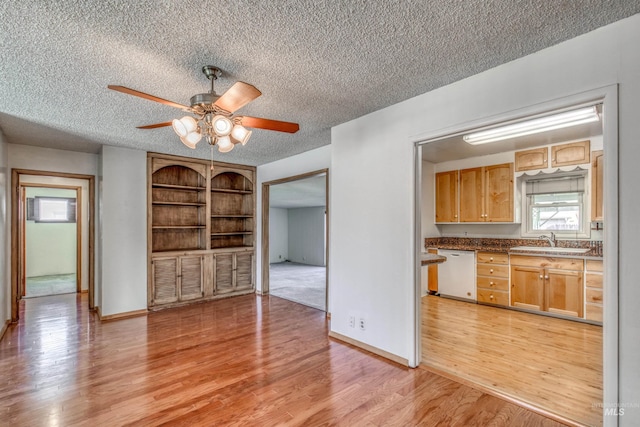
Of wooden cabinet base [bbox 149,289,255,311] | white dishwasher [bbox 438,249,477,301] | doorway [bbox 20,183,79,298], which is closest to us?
wooden cabinet base [bbox 149,289,255,311]

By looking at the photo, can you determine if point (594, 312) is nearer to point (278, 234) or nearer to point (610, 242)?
point (610, 242)

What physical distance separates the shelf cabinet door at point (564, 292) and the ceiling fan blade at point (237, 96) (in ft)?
14.4

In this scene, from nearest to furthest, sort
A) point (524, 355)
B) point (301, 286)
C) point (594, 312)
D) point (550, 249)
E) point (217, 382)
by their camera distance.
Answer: point (217, 382)
point (524, 355)
point (594, 312)
point (550, 249)
point (301, 286)

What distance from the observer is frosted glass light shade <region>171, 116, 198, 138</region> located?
2.14m

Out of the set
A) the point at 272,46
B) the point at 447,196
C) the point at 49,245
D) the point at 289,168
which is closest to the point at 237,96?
the point at 272,46

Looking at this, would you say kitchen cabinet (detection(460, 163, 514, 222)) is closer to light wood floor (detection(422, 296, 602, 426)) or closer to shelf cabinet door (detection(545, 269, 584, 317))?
shelf cabinet door (detection(545, 269, 584, 317))

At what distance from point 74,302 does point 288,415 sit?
496 centimetres

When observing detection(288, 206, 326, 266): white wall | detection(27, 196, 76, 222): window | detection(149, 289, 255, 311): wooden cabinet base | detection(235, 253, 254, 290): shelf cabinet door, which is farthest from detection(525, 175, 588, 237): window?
detection(27, 196, 76, 222): window

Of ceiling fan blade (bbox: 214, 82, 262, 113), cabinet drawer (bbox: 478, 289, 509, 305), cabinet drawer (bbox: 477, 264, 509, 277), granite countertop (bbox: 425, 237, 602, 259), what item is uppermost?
ceiling fan blade (bbox: 214, 82, 262, 113)

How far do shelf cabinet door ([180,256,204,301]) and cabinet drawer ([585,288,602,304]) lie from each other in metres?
5.53

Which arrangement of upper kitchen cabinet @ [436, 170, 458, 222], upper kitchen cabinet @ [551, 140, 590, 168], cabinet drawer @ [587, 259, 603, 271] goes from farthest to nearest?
1. upper kitchen cabinet @ [436, 170, 458, 222]
2. upper kitchen cabinet @ [551, 140, 590, 168]
3. cabinet drawer @ [587, 259, 603, 271]

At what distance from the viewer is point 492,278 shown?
467cm

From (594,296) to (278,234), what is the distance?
9.17 meters

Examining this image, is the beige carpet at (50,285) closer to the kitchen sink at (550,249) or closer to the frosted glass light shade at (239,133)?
the frosted glass light shade at (239,133)
